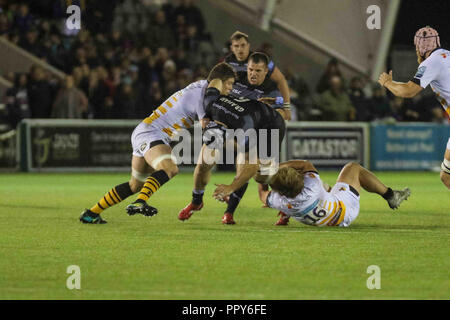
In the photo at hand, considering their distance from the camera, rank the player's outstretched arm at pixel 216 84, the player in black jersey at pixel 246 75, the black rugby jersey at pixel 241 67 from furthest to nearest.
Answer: the black rugby jersey at pixel 241 67 → the player in black jersey at pixel 246 75 → the player's outstretched arm at pixel 216 84

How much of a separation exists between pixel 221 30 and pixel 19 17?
6.11m

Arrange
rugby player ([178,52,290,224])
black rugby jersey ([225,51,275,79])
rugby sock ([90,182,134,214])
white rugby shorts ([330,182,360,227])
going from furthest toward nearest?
black rugby jersey ([225,51,275,79]) → rugby player ([178,52,290,224]) → rugby sock ([90,182,134,214]) → white rugby shorts ([330,182,360,227])

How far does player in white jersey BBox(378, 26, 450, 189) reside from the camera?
1114 cm

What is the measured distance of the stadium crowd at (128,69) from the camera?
74.3 feet

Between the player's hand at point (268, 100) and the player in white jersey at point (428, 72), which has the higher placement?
the player in white jersey at point (428, 72)

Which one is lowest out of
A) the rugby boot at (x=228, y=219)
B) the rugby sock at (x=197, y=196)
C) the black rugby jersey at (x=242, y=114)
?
the rugby boot at (x=228, y=219)

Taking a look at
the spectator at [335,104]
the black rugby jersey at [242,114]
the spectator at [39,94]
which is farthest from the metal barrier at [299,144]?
the black rugby jersey at [242,114]

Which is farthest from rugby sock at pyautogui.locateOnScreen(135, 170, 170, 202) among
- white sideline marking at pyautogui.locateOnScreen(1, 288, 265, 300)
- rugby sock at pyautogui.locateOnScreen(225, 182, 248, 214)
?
white sideline marking at pyautogui.locateOnScreen(1, 288, 265, 300)

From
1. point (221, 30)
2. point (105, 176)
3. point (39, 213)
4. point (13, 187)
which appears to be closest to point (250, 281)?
point (39, 213)

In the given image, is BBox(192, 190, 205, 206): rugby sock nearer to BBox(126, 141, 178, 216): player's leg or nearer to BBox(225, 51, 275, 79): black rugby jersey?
BBox(126, 141, 178, 216): player's leg

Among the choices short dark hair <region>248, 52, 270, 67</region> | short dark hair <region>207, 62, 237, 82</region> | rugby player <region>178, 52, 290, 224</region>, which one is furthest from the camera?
short dark hair <region>248, 52, 270, 67</region>

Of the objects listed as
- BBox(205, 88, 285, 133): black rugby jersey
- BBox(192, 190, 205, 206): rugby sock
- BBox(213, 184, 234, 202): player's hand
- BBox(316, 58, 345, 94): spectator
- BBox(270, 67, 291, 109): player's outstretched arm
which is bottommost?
BBox(192, 190, 205, 206): rugby sock

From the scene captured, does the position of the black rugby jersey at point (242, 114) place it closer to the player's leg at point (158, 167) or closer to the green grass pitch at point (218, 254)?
the player's leg at point (158, 167)

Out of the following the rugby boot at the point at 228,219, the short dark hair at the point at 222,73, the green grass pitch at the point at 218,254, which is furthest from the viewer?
the rugby boot at the point at 228,219
